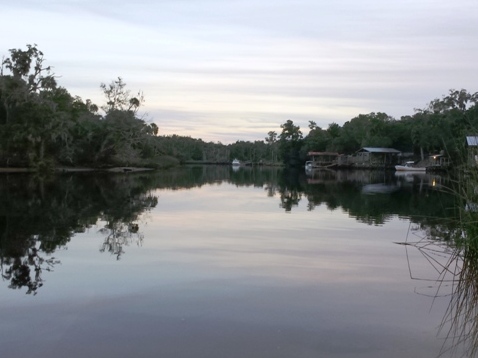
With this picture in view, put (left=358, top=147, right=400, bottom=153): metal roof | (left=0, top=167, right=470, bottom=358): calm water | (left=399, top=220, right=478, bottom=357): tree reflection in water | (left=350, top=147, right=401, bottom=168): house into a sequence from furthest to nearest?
1. (left=350, top=147, right=401, bottom=168): house
2. (left=358, top=147, right=400, bottom=153): metal roof
3. (left=399, top=220, right=478, bottom=357): tree reflection in water
4. (left=0, top=167, right=470, bottom=358): calm water

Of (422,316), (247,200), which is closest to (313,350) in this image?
(422,316)

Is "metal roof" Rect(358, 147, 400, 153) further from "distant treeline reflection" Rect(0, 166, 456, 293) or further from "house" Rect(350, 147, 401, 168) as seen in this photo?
"distant treeline reflection" Rect(0, 166, 456, 293)

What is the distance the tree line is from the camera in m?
46.3

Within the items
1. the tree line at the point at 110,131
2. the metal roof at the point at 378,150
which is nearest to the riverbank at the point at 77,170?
the tree line at the point at 110,131

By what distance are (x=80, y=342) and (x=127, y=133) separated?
195ft

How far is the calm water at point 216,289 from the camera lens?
19.9ft

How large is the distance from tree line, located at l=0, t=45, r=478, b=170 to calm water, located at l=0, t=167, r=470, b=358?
2765mm

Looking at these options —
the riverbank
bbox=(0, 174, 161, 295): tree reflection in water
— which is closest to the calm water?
bbox=(0, 174, 161, 295): tree reflection in water

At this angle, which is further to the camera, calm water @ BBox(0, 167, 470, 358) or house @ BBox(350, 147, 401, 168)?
house @ BBox(350, 147, 401, 168)

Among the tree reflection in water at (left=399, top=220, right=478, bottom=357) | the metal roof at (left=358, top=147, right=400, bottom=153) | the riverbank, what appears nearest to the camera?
the tree reflection in water at (left=399, top=220, right=478, bottom=357)

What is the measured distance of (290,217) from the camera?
59.1 feet

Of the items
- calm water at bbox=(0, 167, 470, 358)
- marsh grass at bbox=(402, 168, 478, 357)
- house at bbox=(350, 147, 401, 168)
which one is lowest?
calm water at bbox=(0, 167, 470, 358)

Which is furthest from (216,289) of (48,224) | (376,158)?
(376,158)

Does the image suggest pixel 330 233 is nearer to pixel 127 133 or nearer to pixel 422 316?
pixel 422 316
